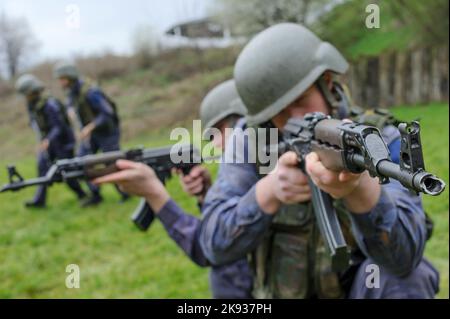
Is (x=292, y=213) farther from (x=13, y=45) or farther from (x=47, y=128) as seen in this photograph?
(x=13, y=45)

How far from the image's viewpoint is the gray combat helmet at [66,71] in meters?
7.80

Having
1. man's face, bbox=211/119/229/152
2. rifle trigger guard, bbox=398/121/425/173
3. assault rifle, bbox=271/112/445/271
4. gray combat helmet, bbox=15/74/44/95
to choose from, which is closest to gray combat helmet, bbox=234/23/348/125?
assault rifle, bbox=271/112/445/271

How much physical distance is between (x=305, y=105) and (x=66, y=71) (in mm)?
5899

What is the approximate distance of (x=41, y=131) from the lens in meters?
8.72

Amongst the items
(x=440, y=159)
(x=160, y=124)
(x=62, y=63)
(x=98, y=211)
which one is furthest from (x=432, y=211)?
(x=160, y=124)

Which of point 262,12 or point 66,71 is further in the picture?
point 262,12

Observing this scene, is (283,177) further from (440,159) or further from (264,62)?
(440,159)

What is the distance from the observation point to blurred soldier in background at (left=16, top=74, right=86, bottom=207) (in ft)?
27.6

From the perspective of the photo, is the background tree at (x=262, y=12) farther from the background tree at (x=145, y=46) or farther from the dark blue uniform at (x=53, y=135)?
the dark blue uniform at (x=53, y=135)

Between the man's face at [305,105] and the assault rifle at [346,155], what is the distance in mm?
245

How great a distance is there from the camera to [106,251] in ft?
20.3

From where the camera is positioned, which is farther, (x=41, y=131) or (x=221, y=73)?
(x=221, y=73)

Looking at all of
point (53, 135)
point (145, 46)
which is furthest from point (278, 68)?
point (145, 46)
